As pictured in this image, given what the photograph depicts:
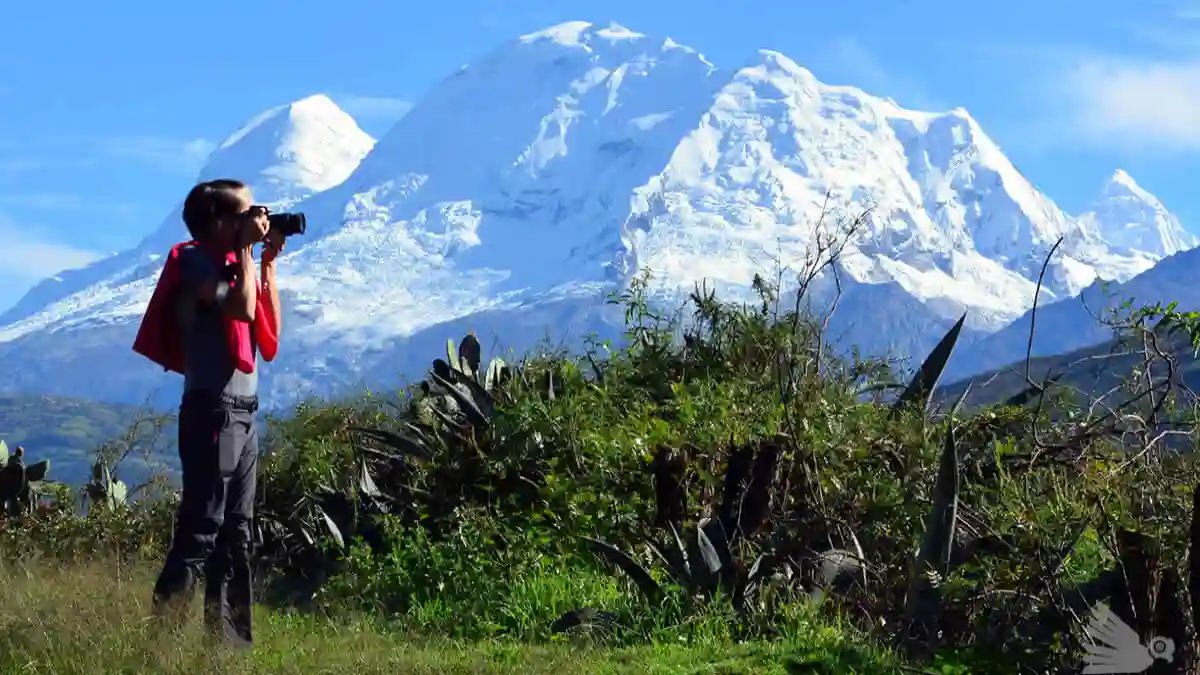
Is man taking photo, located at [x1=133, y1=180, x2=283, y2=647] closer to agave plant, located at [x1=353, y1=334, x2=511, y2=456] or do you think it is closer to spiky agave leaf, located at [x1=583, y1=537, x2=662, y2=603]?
spiky agave leaf, located at [x1=583, y1=537, x2=662, y2=603]

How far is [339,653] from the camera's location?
22.8 feet

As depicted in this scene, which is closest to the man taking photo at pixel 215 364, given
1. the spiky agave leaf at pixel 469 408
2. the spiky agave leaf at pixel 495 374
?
the spiky agave leaf at pixel 469 408

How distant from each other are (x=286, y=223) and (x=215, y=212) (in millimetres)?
338

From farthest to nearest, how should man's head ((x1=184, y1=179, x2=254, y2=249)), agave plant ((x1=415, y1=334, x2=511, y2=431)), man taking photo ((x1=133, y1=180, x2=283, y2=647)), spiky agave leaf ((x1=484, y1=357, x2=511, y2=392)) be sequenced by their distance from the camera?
spiky agave leaf ((x1=484, y1=357, x2=511, y2=392)) < agave plant ((x1=415, y1=334, x2=511, y2=431)) < man's head ((x1=184, y1=179, x2=254, y2=249)) < man taking photo ((x1=133, y1=180, x2=283, y2=647))

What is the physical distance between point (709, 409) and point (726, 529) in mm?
1668

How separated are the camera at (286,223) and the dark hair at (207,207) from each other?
0.18 m

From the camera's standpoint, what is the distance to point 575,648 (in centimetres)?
707

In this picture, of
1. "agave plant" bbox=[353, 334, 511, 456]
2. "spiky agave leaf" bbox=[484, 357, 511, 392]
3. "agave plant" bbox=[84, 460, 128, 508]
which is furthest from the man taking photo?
"agave plant" bbox=[84, 460, 128, 508]

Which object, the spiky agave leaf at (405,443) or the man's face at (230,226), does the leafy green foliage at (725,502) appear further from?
the man's face at (230,226)

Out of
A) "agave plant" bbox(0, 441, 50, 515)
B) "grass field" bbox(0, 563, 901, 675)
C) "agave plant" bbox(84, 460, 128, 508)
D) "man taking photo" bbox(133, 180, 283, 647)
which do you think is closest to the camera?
"grass field" bbox(0, 563, 901, 675)

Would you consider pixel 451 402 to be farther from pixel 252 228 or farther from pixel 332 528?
pixel 252 228

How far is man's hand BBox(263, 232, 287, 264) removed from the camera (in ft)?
→ 23.1

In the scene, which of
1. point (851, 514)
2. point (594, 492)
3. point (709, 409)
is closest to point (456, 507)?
point (594, 492)

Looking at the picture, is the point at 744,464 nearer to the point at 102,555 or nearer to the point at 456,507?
the point at 456,507
